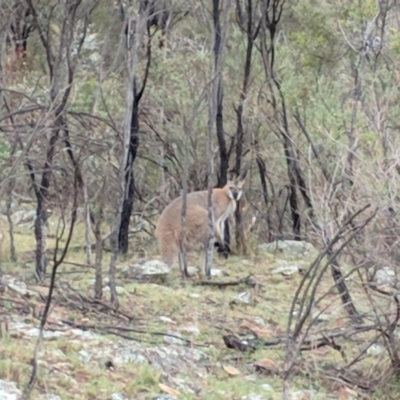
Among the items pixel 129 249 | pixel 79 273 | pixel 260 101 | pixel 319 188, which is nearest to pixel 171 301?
pixel 79 273

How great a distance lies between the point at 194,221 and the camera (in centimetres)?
1234

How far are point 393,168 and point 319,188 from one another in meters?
1.08

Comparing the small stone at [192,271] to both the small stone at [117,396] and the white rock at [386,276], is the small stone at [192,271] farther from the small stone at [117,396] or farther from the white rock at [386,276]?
the small stone at [117,396]

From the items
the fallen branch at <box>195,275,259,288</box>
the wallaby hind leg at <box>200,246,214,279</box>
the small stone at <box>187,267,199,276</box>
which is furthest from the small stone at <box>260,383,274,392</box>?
the small stone at <box>187,267,199,276</box>

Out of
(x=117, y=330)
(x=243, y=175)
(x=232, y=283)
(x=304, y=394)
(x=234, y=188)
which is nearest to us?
(x=304, y=394)

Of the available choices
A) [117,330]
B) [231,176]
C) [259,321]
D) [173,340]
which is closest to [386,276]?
[259,321]

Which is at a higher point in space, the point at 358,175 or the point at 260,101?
the point at 260,101

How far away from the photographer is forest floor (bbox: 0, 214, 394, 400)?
263 inches

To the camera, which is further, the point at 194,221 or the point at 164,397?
the point at 194,221

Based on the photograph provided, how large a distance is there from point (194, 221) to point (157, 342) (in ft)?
14.8

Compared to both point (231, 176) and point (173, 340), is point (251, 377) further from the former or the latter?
point (231, 176)

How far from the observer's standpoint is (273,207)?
618 inches

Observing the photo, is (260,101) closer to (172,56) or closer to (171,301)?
(172,56)

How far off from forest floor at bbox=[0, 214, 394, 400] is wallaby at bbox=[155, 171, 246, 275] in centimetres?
69
